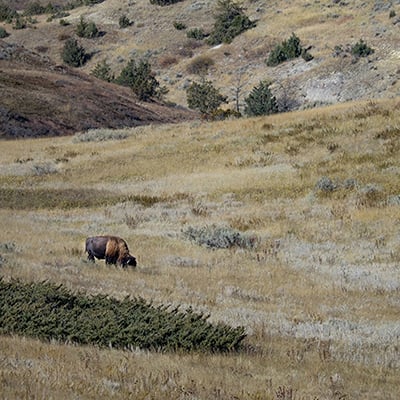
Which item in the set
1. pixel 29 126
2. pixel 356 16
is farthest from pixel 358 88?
pixel 29 126

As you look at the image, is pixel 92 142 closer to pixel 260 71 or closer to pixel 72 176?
pixel 72 176

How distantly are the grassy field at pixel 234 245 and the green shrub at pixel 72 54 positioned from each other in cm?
5330

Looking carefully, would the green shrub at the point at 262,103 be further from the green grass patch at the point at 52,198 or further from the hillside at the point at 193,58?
the green grass patch at the point at 52,198

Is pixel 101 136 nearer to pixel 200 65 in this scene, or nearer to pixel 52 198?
pixel 52 198

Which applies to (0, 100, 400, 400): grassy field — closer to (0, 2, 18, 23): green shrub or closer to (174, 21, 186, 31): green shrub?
(174, 21, 186, 31): green shrub

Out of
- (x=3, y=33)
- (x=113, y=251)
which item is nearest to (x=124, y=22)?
(x=3, y=33)

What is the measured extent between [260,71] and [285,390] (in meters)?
74.4

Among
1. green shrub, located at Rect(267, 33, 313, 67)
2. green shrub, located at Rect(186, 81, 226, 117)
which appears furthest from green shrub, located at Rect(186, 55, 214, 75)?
green shrub, located at Rect(186, 81, 226, 117)

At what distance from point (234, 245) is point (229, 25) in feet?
258

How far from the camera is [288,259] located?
16250 mm

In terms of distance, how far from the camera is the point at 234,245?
18.0m

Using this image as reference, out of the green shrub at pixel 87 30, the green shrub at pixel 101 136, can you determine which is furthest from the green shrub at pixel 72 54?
the green shrub at pixel 101 136

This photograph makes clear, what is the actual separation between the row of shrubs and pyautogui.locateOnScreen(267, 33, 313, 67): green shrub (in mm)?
70021

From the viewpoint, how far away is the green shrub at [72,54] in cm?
9219
